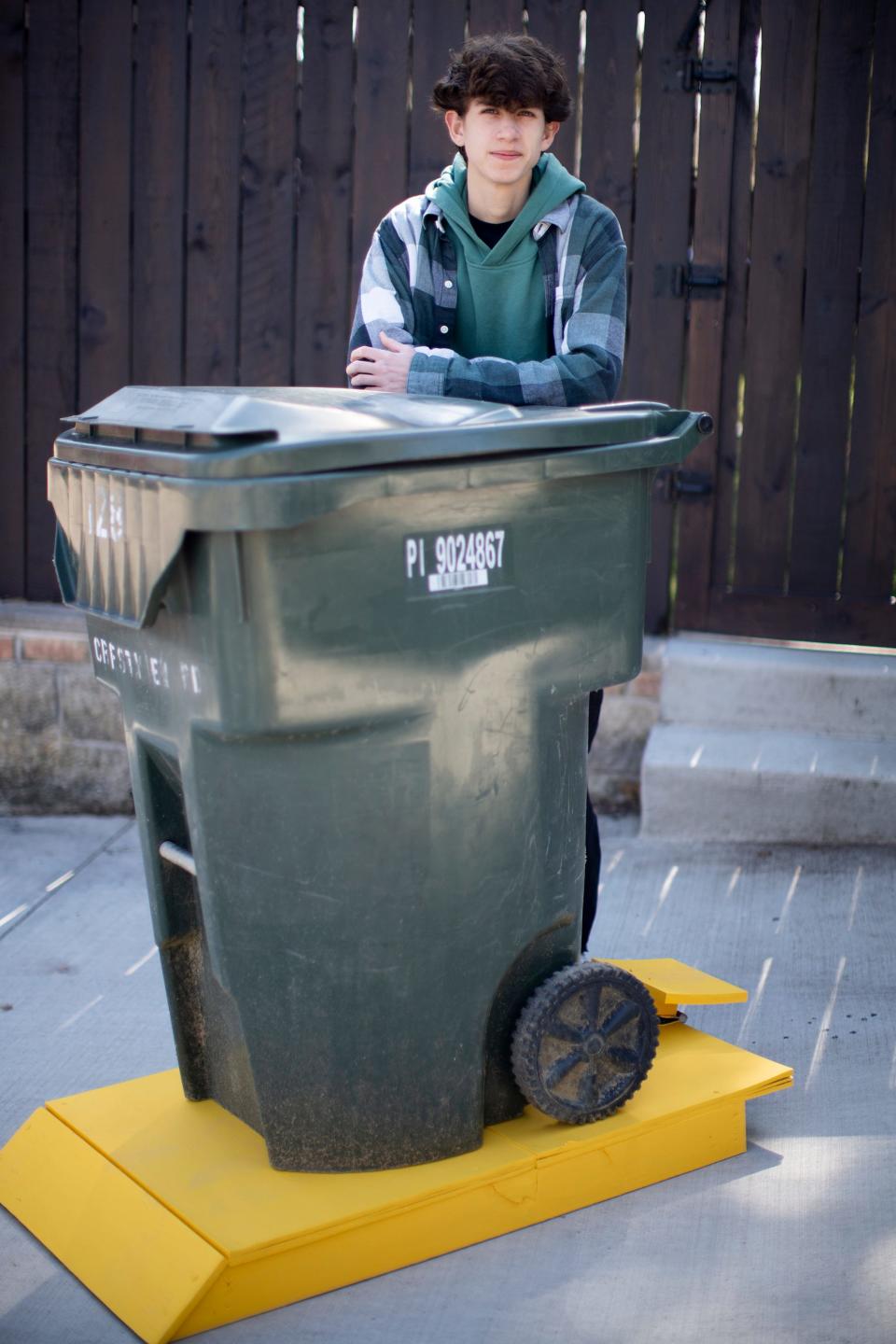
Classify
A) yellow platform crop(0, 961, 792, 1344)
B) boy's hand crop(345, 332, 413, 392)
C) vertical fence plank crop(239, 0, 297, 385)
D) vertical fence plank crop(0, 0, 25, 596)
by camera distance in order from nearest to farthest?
1. yellow platform crop(0, 961, 792, 1344)
2. boy's hand crop(345, 332, 413, 392)
3. vertical fence plank crop(239, 0, 297, 385)
4. vertical fence plank crop(0, 0, 25, 596)

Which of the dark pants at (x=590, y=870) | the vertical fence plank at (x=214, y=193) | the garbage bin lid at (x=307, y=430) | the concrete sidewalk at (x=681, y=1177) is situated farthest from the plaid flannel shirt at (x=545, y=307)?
the vertical fence plank at (x=214, y=193)

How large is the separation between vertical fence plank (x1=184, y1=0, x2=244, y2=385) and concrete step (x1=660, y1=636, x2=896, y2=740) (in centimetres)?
177

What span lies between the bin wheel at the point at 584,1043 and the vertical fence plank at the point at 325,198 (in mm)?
2694

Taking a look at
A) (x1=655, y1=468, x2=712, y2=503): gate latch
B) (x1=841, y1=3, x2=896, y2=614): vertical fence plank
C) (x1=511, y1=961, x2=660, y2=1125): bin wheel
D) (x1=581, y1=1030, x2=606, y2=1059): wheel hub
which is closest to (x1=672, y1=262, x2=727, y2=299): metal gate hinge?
(x1=841, y1=3, x2=896, y2=614): vertical fence plank

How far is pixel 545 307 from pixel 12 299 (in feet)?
8.63

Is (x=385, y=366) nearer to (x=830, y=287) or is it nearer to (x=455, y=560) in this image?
(x=455, y=560)

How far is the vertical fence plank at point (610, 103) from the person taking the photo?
456 centimetres

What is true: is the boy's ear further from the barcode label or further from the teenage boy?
the barcode label

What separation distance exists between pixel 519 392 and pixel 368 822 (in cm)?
95

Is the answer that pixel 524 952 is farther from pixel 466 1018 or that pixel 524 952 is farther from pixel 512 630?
pixel 512 630

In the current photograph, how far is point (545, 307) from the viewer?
9.80 feet

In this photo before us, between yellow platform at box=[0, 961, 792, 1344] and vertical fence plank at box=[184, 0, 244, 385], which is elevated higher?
vertical fence plank at box=[184, 0, 244, 385]

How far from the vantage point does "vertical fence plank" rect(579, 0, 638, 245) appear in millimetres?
4562

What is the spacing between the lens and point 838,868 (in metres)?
4.28
